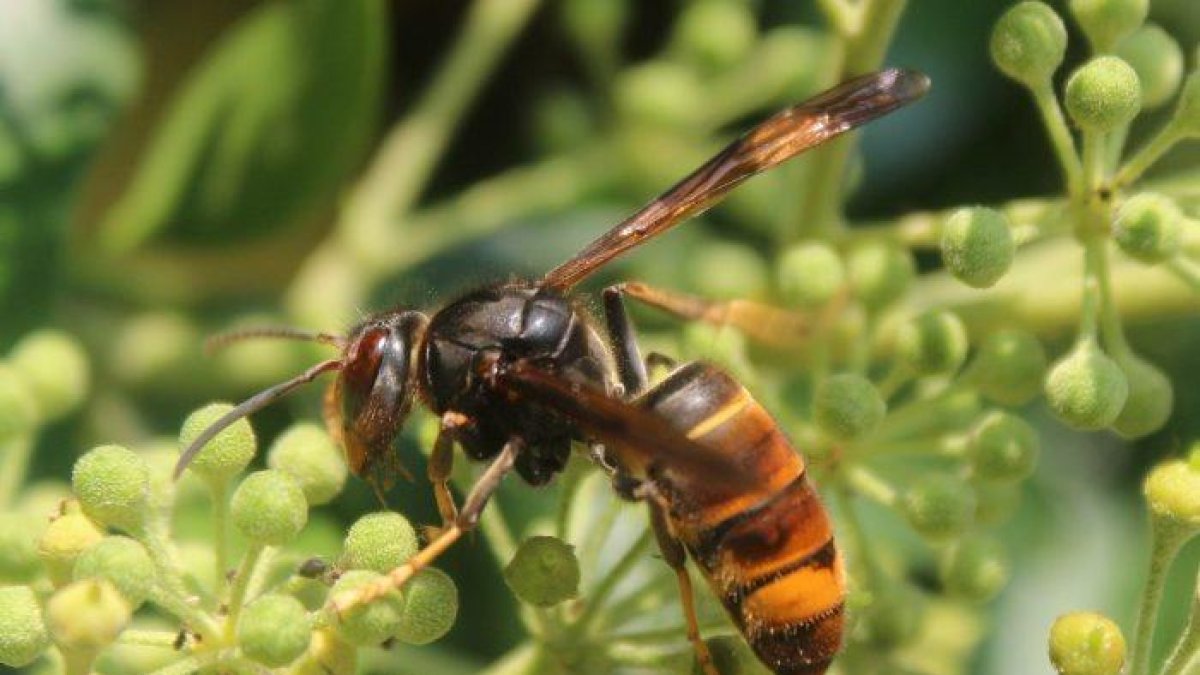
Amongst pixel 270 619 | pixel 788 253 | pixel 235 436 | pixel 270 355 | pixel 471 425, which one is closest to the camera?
pixel 270 619

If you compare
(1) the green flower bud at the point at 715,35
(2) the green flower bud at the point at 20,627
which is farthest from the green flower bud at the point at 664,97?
(2) the green flower bud at the point at 20,627

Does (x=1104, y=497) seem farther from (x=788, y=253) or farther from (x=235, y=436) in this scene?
(x=235, y=436)

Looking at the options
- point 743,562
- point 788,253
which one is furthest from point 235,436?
point 788,253

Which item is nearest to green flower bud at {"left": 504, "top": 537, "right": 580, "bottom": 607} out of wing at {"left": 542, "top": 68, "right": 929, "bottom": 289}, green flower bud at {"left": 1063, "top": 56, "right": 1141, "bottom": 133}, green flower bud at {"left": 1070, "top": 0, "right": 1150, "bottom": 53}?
wing at {"left": 542, "top": 68, "right": 929, "bottom": 289}

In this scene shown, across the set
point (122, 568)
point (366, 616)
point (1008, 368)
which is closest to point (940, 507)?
point (1008, 368)

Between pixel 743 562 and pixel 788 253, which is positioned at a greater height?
pixel 788 253

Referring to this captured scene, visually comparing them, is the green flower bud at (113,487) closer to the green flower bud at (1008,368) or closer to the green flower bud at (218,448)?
the green flower bud at (218,448)

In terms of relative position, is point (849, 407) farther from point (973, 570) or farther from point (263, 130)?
point (263, 130)
